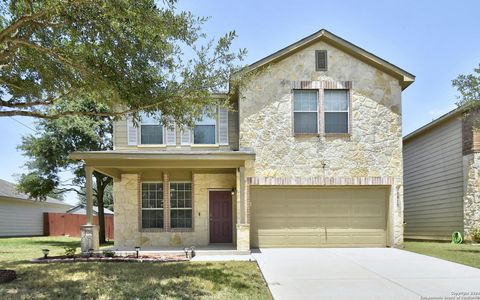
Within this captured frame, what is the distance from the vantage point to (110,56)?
26.7 feet

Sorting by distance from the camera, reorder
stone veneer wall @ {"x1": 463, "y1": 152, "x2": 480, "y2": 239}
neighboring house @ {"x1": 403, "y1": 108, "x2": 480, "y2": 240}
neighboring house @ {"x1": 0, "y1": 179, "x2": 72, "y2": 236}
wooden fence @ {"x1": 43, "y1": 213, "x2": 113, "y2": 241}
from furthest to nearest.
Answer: wooden fence @ {"x1": 43, "y1": 213, "x2": 113, "y2": 241} < neighboring house @ {"x1": 0, "y1": 179, "x2": 72, "y2": 236} < neighboring house @ {"x1": 403, "y1": 108, "x2": 480, "y2": 240} < stone veneer wall @ {"x1": 463, "y1": 152, "x2": 480, "y2": 239}

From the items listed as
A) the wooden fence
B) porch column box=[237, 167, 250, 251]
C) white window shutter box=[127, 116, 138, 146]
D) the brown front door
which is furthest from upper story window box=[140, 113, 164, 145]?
the wooden fence

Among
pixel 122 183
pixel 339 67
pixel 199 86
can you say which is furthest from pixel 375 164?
pixel 122 183

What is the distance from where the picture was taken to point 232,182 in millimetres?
15477

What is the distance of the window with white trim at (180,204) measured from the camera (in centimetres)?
1521

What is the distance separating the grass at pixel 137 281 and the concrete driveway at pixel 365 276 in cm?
60

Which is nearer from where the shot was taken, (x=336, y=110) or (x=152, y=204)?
(x=336, y=110)

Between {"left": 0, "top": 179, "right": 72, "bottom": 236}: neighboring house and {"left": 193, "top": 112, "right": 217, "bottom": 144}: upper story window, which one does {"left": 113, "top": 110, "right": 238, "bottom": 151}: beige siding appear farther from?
{"left": 0, "top": 179, "right": 72, "bottom": 236}: neighboring house

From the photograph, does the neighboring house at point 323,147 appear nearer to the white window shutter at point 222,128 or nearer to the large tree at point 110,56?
the white window shutter at point 222,128

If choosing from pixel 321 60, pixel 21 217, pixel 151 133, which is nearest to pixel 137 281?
pixel 151 133

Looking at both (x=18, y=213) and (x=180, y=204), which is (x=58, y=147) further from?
(x=18, y=213)

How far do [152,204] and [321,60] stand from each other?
319 inches

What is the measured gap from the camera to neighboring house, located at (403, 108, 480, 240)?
15.8 m

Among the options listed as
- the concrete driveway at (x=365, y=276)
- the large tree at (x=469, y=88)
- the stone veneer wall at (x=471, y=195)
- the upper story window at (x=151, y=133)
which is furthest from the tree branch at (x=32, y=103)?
the stone veneer wall at (x=471, y=195)
